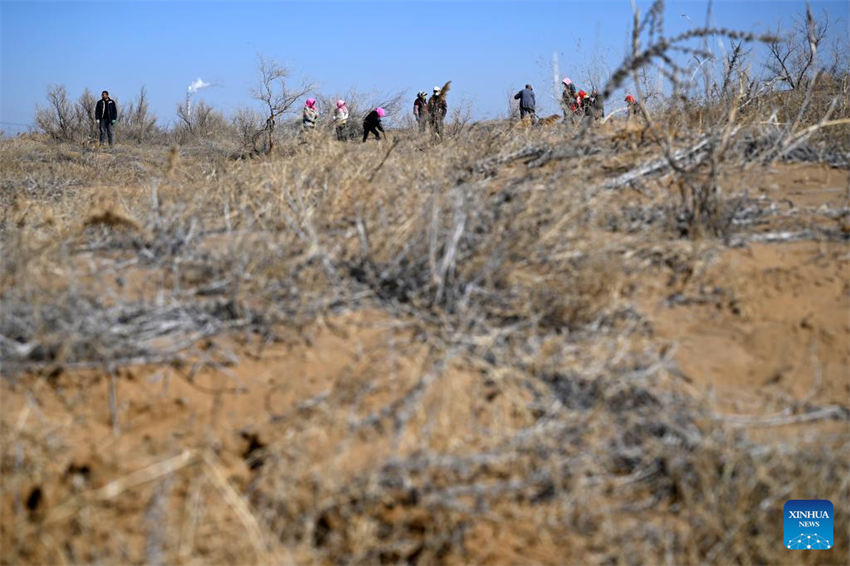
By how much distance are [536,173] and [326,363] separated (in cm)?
236

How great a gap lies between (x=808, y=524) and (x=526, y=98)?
1368cm

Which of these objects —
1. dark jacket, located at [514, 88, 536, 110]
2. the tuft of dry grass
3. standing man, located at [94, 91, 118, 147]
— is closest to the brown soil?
the tuft of dry grass

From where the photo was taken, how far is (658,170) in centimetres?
488

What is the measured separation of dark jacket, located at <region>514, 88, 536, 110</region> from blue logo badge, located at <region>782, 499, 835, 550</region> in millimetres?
13428

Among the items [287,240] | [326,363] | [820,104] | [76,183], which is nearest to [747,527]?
[326,363]

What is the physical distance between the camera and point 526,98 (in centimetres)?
1524

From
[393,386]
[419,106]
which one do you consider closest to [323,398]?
[393,386]

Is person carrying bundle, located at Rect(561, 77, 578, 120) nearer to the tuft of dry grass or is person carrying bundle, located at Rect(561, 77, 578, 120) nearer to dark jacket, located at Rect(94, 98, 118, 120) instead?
the tuft of dry grass

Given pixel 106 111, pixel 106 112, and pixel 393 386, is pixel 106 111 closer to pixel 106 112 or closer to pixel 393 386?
pixel 106 112

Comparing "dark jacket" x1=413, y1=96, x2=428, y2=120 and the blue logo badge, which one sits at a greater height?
"dark jacket" x1=413, y1=96, x2=428, y2=120

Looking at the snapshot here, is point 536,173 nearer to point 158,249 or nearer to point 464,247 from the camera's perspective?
point 464,247

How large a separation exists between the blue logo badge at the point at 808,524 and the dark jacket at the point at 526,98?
44.1 feet

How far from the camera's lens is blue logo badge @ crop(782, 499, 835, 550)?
2.33 meters

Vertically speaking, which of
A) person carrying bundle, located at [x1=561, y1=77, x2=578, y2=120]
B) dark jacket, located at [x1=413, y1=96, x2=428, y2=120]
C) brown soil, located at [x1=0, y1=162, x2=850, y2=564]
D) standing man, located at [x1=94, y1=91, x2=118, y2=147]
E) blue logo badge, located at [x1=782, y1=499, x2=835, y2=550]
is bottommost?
blue logo badge, located at [x1=782, y1=499, x2=835, y2=550]
